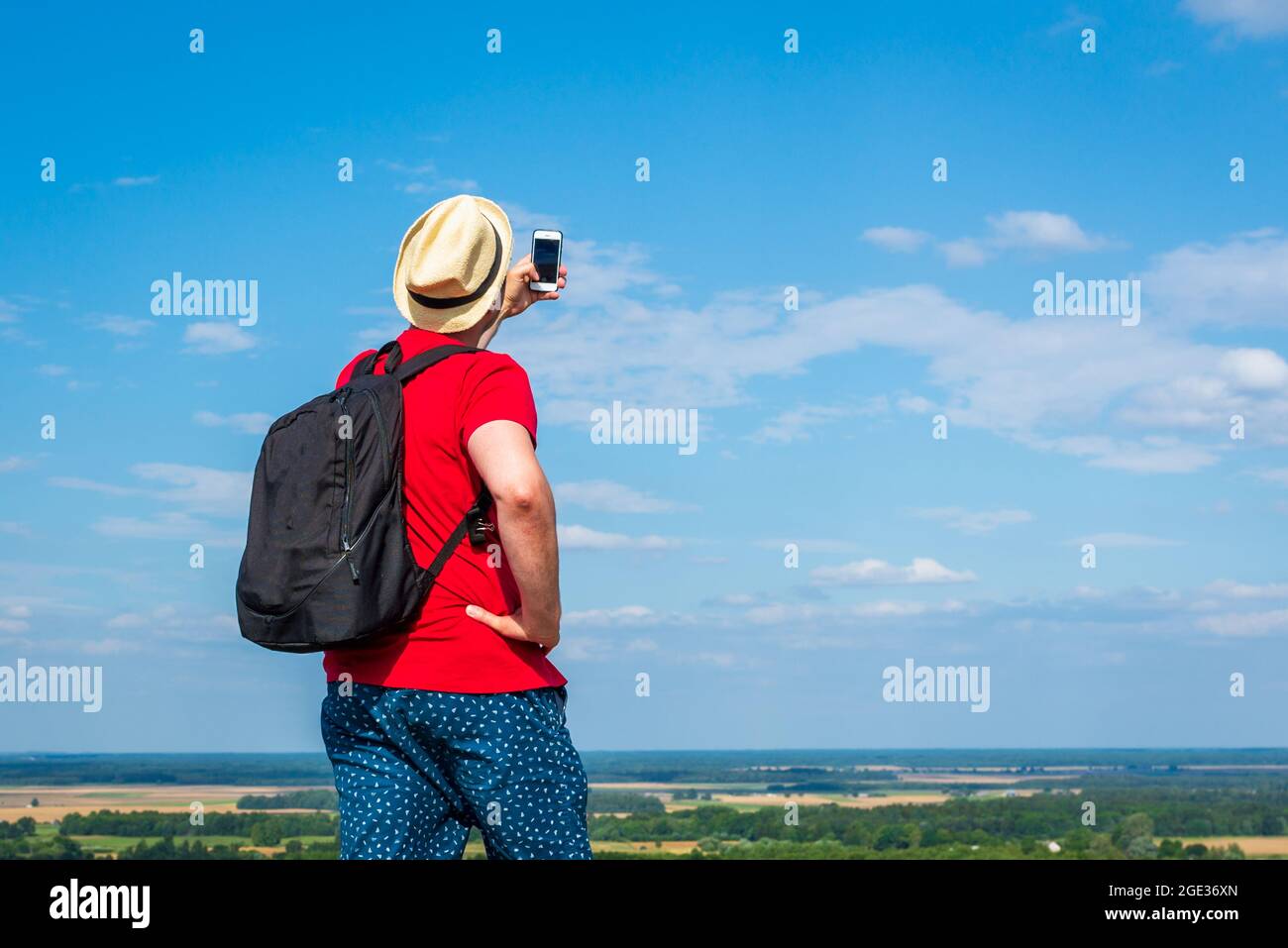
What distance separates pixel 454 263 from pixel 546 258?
0.35m

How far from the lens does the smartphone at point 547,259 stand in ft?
11.8

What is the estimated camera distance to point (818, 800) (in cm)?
7900

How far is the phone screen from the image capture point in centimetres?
359

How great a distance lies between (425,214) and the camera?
3.43m

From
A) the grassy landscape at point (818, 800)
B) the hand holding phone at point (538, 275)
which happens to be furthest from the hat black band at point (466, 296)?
the grassy landscape at point (818, 800)

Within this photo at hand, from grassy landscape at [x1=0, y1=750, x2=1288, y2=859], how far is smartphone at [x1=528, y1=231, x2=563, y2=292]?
1053cm

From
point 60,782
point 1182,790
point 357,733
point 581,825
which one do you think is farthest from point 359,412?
point 1182,790

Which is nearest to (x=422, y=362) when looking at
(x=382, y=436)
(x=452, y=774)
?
(x=382, y=436)

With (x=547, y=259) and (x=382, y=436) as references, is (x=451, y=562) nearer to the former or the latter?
(x=382, y=436)

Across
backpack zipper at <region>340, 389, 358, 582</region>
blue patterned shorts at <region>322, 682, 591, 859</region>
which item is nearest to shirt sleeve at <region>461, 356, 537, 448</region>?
backpack zipper at <region>340, 389, 358, 582</region>

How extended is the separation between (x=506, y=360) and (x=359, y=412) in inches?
14.9

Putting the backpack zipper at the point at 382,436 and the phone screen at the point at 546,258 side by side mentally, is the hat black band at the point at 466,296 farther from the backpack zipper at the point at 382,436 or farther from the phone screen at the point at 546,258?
the backpack zipper at the point at 382,436

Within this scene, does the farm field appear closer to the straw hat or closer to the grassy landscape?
the grassy landscape
